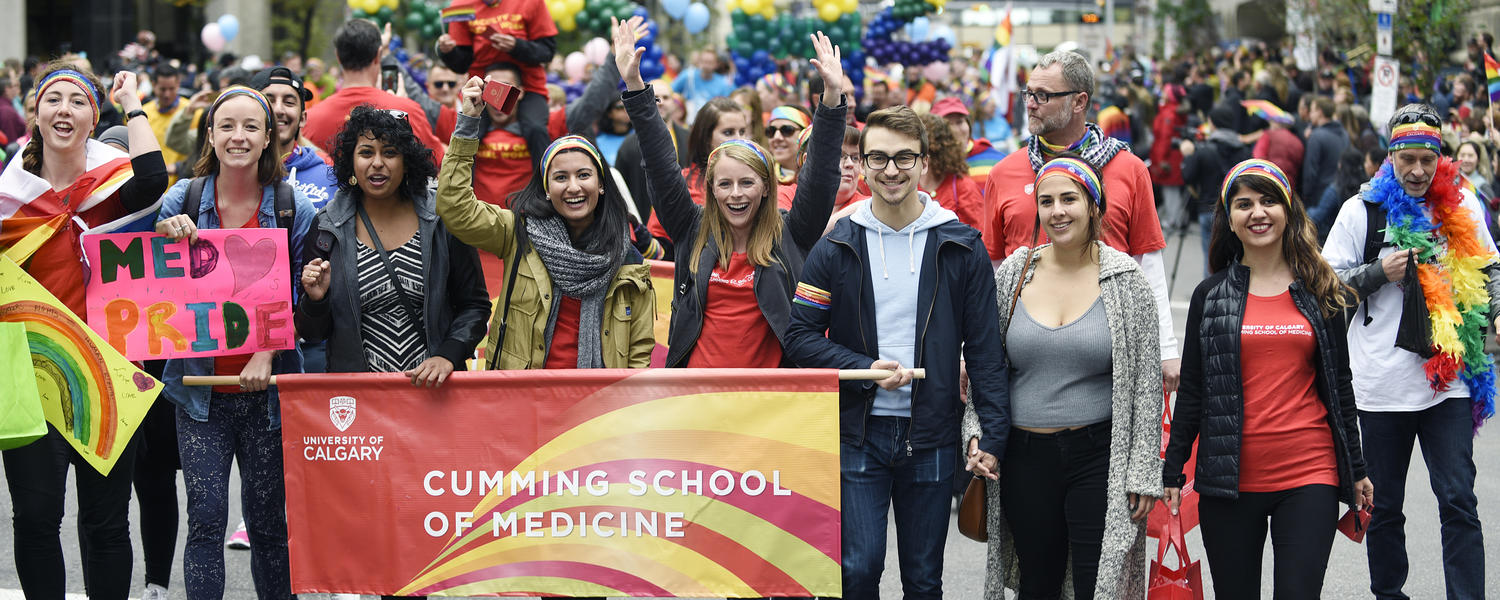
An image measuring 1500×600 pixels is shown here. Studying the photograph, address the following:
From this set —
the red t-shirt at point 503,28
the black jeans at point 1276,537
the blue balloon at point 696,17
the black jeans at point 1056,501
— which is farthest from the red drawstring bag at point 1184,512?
the blue balloon at point 696,17

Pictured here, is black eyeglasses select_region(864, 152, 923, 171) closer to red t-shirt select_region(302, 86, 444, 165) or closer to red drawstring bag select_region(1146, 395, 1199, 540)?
red drawstring bag select_region(1146, 395, 1199, 540)

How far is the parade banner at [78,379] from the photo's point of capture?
4688 millimetres

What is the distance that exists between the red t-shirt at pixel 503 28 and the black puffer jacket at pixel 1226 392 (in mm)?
4577

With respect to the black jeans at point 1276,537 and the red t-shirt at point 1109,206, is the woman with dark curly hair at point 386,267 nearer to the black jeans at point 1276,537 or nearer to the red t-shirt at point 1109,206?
the red t-shirt at point 1109,206

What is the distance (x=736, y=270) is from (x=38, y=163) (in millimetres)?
2388

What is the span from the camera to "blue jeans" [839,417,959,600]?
4.56 meters

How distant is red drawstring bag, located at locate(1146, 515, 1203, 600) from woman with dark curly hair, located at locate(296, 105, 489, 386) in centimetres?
241

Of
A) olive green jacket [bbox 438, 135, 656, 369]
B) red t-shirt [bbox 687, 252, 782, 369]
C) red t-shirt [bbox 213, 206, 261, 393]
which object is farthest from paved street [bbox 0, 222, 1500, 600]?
olive green jacket [bbox 438, 135, 656, 369]

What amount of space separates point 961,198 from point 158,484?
396 cm

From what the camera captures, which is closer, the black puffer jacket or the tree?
the black puffer jacket

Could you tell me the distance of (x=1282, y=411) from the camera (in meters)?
4.41

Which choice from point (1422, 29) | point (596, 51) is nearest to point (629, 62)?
point (596, 51)

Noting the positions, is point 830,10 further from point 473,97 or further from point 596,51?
point 473,97

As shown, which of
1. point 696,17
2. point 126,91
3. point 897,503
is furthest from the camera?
point 696,17
